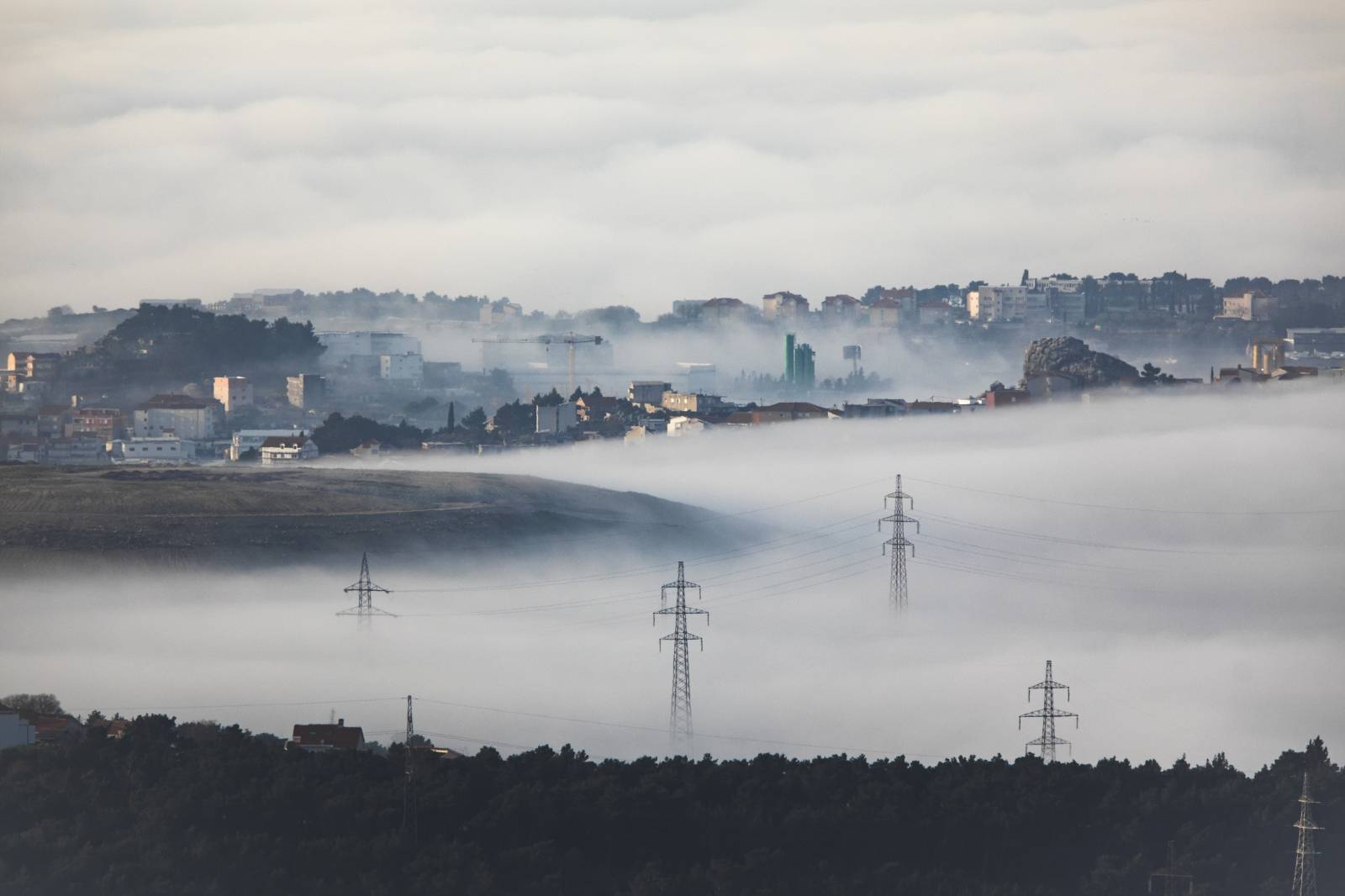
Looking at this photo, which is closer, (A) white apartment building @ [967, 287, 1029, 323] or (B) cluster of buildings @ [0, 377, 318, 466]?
(B) cluster of buildings @ [0, 377, 318, 466]

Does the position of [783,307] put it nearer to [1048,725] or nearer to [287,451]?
[287,451]

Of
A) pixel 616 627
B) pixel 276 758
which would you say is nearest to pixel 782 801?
pixel 276 758

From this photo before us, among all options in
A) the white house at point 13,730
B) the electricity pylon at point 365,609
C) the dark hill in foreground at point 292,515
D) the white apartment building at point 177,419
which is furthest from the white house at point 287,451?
the white house at point 13,730

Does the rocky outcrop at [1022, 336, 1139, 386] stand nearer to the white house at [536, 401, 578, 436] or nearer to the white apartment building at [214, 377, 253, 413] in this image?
the white house at [536, 401, 578, 436]

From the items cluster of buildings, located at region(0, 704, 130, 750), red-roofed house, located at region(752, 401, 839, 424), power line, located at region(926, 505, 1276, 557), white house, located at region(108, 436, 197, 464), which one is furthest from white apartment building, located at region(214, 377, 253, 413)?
cluster of buildings, located at region(0, 704, 130, 750)

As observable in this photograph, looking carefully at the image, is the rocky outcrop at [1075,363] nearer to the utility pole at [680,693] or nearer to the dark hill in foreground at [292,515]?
the dark hill in foreground at [292,515]

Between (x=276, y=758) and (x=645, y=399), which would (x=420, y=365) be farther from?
(x=276, y=758)

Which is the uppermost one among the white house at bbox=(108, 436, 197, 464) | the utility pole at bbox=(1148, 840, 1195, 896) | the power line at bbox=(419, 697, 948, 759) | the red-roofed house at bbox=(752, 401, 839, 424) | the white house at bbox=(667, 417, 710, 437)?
the red-roofed house at bbox=(752, 401, 839, 424)
